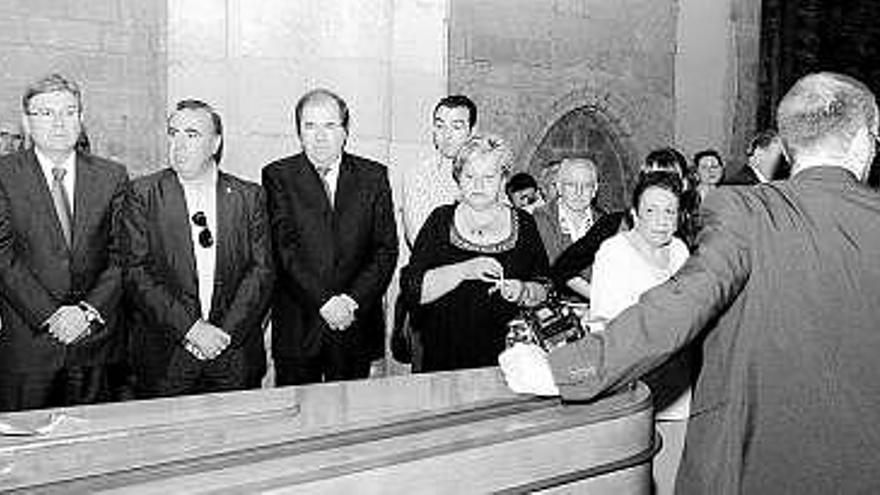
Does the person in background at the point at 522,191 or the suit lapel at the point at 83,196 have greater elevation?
the suit lapel at the point at 83,196

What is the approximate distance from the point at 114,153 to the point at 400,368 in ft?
7.00

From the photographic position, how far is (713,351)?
2.49 m

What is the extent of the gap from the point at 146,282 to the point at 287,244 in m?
0.63

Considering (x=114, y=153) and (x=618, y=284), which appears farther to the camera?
(x=114, y=153)

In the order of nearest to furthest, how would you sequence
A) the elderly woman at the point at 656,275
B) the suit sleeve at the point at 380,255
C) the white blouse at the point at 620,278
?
the elderly woman at the point at 656,275
the white blouse at the point at 620,278
the suit sleeve at the point at 380,255

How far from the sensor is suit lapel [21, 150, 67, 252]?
13.5 feet

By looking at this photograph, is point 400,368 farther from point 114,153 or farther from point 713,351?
point 713,351

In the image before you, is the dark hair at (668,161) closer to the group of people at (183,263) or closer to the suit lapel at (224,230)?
the group of people at (183,263)

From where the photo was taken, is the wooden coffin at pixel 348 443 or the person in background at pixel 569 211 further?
the person in background at pixel 569 211

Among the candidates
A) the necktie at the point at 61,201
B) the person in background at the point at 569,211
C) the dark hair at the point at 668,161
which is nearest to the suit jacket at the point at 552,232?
the person in background at the point at 569,211

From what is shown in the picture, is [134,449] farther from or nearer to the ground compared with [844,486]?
farther from the ground

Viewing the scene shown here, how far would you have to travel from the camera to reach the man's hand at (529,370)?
2.51m

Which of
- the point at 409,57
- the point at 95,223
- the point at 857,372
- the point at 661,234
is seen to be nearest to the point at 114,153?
the point at 409,57

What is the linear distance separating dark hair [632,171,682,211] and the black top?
48 centimetres
